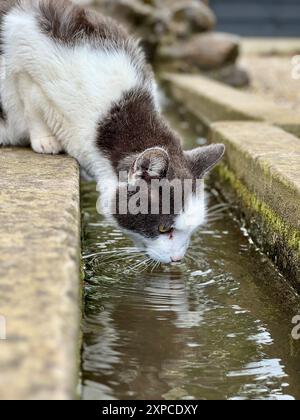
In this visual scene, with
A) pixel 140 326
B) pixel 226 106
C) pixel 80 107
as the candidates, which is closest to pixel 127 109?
pixel 80 107

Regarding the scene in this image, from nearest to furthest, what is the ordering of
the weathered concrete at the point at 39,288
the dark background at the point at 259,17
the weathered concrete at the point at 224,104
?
the weathered concrete at the point at 39,288
the weathered concrete at the point at 224,104
the dark background at the point at 259,17

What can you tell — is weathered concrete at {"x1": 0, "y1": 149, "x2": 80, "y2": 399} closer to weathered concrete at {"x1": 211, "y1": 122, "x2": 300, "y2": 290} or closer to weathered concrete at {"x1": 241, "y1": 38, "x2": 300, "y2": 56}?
weathered concrete at {"x1": 211, "y1": 122, "x2": 300, "y2": 290}

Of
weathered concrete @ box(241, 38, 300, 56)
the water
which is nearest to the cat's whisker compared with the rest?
the water

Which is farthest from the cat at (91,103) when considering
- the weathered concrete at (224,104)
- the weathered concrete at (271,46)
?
the weathered concrete at (271,46)

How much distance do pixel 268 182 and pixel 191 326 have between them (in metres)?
1.11

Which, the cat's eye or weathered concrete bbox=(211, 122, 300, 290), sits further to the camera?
weathered concrete bbox=(211, 122, 300, 290)

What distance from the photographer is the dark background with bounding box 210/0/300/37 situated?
17016 mm

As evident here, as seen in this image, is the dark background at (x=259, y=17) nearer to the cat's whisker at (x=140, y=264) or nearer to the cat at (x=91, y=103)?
the cat at (x=91, y=103)

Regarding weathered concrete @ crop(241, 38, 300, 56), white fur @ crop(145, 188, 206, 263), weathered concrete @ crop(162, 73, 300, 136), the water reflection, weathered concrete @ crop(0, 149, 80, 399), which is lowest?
the water reflection

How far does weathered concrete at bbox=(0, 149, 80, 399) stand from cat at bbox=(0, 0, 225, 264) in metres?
0.48

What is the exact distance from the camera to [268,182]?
12.0 feet

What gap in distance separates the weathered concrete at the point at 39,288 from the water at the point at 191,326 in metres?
0.37

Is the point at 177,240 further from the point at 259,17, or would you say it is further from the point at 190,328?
the point at 259,17

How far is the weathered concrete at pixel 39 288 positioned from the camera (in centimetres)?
154
